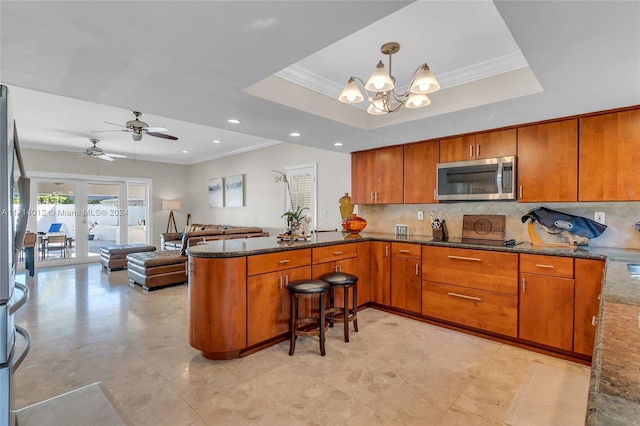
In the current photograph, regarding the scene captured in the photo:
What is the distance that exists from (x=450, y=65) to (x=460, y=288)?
2.13 meters

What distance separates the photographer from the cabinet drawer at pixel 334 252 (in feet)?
10.8

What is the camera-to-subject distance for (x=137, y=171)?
8.38 metres

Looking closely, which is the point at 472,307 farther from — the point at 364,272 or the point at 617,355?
the point at 617,355

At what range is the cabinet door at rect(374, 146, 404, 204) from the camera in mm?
4141

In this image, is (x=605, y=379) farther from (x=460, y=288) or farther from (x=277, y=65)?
(x=460, y=288)

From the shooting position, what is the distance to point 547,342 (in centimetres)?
279

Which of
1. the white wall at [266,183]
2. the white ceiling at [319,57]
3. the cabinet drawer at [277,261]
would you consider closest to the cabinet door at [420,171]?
the white ceiling at [319,57]

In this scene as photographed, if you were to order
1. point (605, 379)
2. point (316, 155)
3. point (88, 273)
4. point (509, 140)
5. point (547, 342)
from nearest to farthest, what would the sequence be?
1. point (605, 379)
2. point (547, 342)
3. point (509, 140)
4. point (316, 155)
5. point (88, 273)

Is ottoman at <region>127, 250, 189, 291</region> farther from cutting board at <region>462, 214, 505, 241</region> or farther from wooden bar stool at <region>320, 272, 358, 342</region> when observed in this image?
cutting board at <region>462, 214, 505, 241</region>

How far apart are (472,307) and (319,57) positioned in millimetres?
2752

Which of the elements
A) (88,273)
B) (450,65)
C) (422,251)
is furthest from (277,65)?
(88,273)

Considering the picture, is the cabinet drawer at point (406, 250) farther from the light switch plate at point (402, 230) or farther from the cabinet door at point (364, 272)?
the light switch plate at point (402, 230)

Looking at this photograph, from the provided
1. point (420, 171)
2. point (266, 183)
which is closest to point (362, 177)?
point (420, 171)

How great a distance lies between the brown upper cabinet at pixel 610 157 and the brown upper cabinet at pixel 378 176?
6.03 ft
